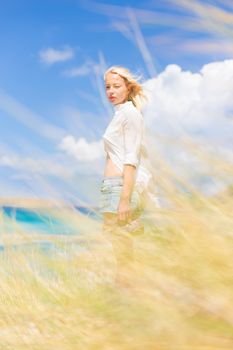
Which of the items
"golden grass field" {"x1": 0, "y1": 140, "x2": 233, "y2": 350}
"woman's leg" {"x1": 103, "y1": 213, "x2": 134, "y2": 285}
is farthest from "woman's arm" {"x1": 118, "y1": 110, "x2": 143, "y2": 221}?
"woman's leg" {"x1": 103, "y1": 213, "x2": 134, "y2": 285}

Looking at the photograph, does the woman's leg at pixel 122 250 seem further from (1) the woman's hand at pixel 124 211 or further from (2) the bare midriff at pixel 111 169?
(2) the bare midriff at pixel 111 169

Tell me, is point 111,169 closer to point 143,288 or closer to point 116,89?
point 116,89

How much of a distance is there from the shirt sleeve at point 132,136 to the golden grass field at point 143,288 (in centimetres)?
84

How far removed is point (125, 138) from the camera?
2773 mm

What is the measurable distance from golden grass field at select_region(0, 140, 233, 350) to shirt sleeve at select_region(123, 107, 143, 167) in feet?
2.75

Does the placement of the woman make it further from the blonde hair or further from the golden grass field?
the golden grass field

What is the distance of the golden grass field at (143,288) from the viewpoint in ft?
3.73

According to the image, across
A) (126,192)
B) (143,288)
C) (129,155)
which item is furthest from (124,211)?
(143,288)

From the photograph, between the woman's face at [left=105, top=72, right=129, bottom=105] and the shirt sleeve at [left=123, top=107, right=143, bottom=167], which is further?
the woman's face at [left=105, top=72, right=129, bottom=105]

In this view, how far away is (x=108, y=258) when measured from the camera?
170 centimetres

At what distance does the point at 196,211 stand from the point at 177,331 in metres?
0.42

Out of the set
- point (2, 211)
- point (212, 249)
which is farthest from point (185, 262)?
point (2, 211)

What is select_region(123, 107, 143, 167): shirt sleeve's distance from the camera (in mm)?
2697

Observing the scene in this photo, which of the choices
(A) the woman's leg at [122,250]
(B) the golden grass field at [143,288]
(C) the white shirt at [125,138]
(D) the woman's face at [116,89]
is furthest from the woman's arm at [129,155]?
(A) the woman's leg at [122,250]
